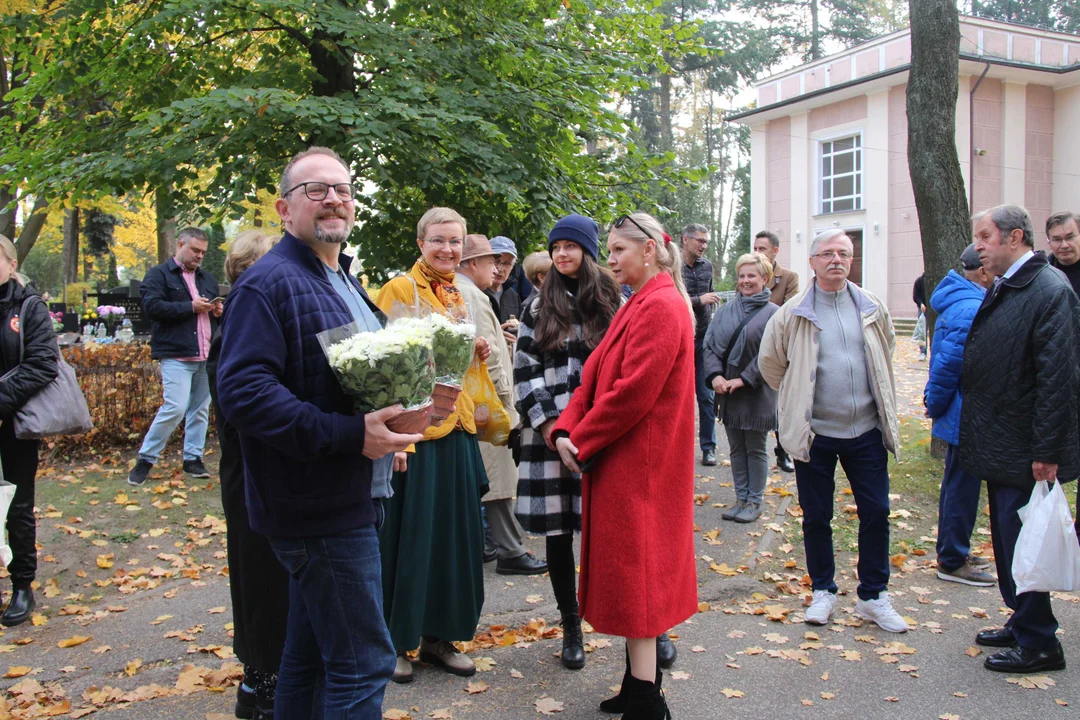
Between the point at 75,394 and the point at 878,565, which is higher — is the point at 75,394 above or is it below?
above

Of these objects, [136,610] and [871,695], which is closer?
[871,695]

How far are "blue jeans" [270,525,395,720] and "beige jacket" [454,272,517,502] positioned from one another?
2.13 metres

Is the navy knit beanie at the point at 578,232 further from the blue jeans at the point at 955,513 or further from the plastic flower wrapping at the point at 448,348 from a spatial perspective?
the blue jeans at the point at 955,513

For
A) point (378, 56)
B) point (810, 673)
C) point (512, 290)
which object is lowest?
point (810, 673)

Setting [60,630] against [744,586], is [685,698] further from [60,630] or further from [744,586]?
[60,630]

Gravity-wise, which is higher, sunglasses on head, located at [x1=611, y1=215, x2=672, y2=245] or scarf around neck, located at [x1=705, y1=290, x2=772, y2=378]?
sunglasses on head, located at [x1=611, y1=215, x2=672, y2=245]

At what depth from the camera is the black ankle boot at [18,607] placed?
4930 millimetres

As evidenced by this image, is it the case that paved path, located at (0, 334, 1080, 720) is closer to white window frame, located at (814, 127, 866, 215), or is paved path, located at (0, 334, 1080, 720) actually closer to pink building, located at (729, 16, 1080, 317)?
pink building, located at (729, 16, 1080, 317)

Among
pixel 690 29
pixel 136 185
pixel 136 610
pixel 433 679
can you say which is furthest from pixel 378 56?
pixel 433 679

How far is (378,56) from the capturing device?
321 inches

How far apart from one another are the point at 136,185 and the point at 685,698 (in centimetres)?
708

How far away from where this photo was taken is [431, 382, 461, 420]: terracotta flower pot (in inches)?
110

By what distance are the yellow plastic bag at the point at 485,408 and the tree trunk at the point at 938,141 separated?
5.72 m

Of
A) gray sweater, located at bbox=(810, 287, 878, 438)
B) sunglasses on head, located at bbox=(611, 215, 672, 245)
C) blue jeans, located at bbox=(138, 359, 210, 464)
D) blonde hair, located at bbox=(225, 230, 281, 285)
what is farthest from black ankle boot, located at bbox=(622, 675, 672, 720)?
blue jeans, located at bbox=(138, 359, 210, 464)
